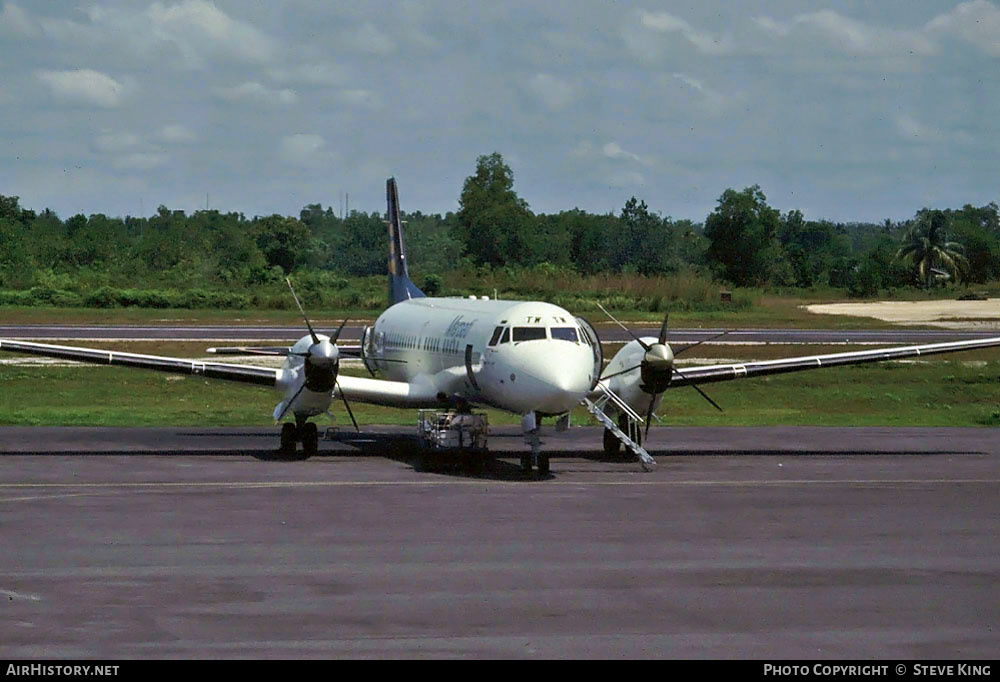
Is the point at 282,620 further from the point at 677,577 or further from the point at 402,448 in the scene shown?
the point at 402,448

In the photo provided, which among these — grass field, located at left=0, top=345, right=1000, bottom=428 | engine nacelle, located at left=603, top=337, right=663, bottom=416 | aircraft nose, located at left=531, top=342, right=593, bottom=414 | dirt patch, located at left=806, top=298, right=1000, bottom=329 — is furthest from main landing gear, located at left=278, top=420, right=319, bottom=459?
dirt patch, located at left=806, top=298, right=1000, bottom=329

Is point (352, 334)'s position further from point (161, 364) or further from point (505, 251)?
point (505, 251)

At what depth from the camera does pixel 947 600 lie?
1666 centimetres

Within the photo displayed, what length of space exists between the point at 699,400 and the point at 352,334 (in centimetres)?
3181

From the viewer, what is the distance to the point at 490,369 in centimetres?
3008

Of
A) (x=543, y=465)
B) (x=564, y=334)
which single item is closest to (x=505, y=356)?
(x=564, y=334)

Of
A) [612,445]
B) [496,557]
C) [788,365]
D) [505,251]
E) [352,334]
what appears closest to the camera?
[496,557]

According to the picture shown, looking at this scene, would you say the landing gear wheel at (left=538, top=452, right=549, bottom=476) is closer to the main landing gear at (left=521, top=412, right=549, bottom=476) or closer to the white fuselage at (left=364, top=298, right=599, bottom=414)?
the main landing gear at (left=521, top=412, right=549, bottom=476)

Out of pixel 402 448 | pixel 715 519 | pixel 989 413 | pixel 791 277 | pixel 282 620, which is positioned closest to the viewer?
pixel 282 620

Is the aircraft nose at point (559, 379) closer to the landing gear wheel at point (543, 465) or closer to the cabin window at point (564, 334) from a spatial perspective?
the cabin window at point (564, 334)

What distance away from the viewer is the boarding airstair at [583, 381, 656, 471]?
102 feet

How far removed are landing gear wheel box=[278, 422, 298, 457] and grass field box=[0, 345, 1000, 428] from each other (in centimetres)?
931

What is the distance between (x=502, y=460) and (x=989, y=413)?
23.0m

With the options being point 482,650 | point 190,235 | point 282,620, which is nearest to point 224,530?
point 282,620
